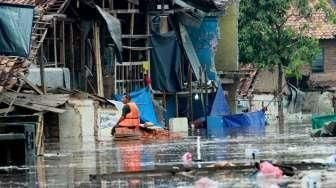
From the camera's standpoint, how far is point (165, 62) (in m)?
39.2

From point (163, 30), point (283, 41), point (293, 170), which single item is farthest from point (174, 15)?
point (293, 170)

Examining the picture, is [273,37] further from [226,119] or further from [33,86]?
[33,86]

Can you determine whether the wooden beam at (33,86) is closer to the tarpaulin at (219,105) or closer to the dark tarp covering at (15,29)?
the dark tarp covering at (15,29)

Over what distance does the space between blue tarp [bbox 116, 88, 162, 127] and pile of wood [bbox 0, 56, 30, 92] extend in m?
8.16

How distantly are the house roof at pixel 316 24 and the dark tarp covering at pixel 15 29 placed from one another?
25101 mm

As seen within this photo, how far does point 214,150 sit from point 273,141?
3909mm

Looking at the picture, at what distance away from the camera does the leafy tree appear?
45281mm

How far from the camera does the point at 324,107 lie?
168 ft

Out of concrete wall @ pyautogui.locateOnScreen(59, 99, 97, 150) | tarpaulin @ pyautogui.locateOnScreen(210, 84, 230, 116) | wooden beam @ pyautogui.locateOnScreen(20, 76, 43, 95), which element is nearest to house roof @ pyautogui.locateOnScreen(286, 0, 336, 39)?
tarpaulin @ pyautogui.locateOnScreen(210, 84, 230, 116)

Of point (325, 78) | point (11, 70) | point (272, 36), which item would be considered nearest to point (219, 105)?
point (272, 36)

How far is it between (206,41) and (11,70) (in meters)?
16.3

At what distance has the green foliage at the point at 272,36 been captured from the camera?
45281mm

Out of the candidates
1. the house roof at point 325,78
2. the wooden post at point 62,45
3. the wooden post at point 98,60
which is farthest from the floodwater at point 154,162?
the house roof at point 325,78

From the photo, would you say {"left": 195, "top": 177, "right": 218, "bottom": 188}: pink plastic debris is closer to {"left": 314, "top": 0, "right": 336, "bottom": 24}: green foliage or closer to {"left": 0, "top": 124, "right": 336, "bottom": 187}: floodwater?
{"left": 0, "top": 124, "right": 336, "bottom": 187}: floodwater
